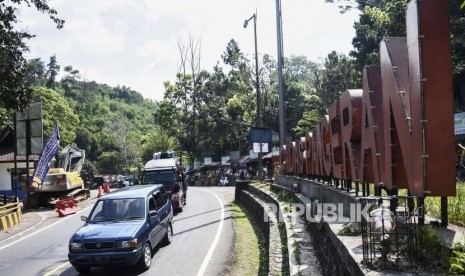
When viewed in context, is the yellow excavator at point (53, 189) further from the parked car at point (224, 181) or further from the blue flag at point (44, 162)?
the parked car at point (224, 181)

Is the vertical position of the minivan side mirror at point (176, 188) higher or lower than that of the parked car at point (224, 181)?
higher

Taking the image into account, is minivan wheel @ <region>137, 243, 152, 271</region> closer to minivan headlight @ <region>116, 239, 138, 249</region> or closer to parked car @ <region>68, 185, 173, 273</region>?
parked car @ <region>68, 185, 173, 273</region>

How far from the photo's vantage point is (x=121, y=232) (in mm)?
10219

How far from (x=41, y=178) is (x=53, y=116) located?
1661 inches

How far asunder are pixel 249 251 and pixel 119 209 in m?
3.78

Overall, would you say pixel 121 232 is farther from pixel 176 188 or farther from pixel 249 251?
pixel 176 188

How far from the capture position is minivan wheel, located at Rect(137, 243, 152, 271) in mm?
10457

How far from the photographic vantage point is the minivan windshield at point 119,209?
37.2 feet

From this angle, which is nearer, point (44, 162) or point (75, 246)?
point (75, 246)

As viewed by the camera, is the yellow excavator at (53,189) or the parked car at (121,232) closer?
the parked car at (121,232)

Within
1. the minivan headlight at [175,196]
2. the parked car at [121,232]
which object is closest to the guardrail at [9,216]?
the minivan headlight at [175,196]

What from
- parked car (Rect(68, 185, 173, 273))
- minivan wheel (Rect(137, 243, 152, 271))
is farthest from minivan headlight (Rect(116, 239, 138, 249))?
minivan wheel (Rect(137, 243, 152, 271))

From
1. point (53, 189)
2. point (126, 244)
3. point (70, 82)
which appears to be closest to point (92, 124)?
point (70, 82)

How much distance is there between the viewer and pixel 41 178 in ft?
83.1
